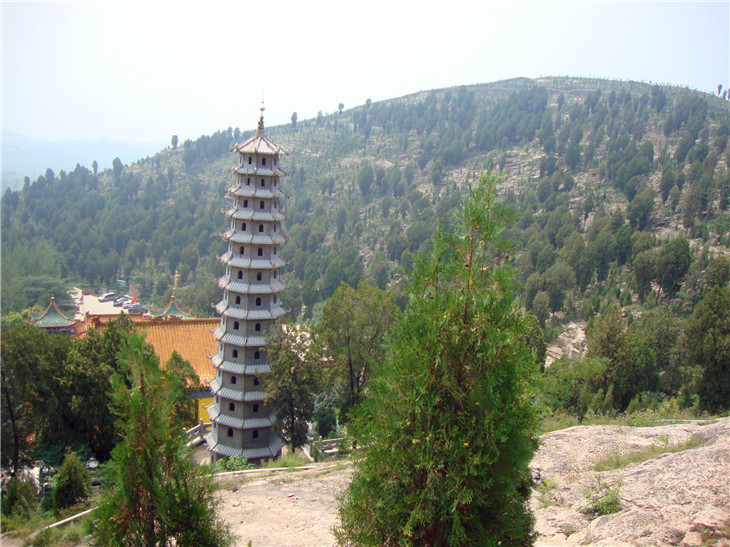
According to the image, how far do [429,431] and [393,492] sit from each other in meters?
1.07

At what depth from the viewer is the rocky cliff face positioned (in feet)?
29.3

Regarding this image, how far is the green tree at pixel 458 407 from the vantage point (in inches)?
285

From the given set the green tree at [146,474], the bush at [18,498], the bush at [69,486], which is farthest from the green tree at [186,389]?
the green tree at [146,474]

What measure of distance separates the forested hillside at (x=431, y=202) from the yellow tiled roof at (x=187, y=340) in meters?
20.5

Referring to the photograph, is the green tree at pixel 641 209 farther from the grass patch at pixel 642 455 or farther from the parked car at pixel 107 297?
the parked car at pixel 107 297

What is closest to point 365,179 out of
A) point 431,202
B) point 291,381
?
point 431,202

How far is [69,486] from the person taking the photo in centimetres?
1503

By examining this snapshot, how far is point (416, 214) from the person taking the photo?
261 ft

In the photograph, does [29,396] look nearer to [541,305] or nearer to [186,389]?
[186,389]

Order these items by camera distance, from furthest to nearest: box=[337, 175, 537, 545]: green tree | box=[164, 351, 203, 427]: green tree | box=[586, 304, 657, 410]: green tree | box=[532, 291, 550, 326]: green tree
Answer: box=[532, 291, 550, 326]: green tree → box=[586, 304, 657, 410]: green tree → box=[164, 351, 203, 427]: green tree → box=[337, 175, 537, 545]: green tree

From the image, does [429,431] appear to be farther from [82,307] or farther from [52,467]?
[82,307]

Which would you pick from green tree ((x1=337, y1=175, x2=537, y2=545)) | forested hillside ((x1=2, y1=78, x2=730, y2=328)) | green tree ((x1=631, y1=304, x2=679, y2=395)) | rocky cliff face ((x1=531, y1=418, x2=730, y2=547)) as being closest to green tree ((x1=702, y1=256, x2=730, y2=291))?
forested hillside ((x1=2, y1=78, x2=730, y2=328))

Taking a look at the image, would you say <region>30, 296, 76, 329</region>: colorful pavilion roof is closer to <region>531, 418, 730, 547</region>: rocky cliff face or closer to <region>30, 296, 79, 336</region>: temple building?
<region>30, 296, 79, 336</region>: temple building

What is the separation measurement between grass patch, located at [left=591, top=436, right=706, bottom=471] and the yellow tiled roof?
22.0m
